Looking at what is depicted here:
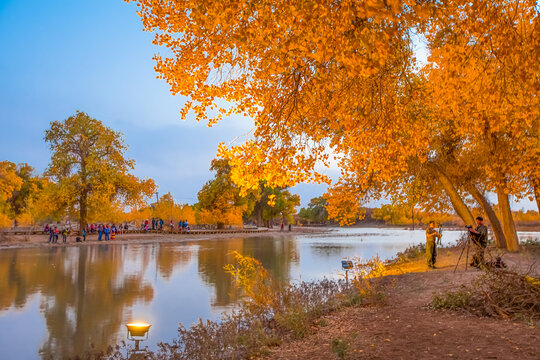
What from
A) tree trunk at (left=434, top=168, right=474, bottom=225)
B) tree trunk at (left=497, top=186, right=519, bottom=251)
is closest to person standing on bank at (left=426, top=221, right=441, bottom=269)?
tree trunk at (left=434, top=168, right=474, bottom=225)

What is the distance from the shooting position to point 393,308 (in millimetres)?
7883

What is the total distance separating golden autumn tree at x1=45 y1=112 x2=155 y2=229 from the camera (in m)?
35.5

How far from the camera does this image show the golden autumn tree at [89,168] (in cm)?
3553


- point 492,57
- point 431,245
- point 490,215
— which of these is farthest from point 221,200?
point 492,57

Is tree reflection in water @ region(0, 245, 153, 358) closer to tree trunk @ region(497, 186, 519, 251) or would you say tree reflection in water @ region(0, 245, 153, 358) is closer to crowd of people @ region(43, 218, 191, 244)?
crowd of people @ region(43, 218, 191, 244)

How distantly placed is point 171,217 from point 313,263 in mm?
37747

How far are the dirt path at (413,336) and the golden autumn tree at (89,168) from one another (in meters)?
31.4

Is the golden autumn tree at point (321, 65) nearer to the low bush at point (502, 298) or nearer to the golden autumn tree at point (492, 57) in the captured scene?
the golden autumn tree at point (492, 57)

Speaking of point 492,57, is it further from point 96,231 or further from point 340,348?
point 96,231

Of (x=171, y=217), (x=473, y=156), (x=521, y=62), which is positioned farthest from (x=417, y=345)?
(x=171, y=217)

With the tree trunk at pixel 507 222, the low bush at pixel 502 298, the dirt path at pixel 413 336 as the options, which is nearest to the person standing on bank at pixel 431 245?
the tree trunk at pixel 507 222

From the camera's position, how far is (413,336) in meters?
5.84

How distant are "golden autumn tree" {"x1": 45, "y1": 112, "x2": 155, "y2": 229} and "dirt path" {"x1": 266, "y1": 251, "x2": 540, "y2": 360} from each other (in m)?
31.4

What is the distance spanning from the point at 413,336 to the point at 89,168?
34952 mm
